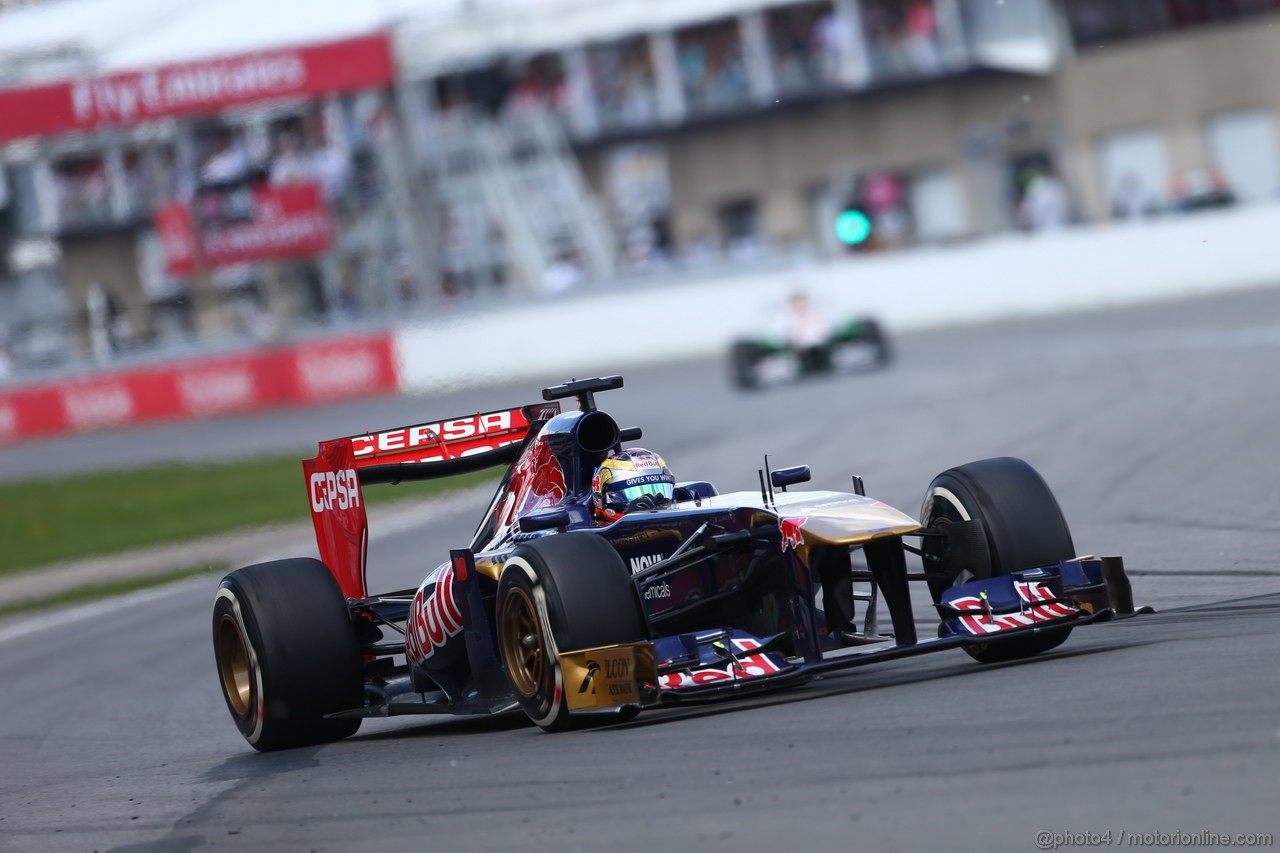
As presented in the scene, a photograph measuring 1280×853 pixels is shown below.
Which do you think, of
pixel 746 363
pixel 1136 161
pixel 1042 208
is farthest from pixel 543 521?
pixel 1136 161

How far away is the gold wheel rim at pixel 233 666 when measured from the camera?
28.6 ft

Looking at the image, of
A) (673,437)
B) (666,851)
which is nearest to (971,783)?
(666,851)

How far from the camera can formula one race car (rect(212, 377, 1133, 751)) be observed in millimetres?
7000

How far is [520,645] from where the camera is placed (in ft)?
24.5

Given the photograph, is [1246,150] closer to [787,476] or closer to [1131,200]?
[1131,200]

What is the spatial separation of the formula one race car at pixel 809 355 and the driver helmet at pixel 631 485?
16.9m

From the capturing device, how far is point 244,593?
8375 millimetres

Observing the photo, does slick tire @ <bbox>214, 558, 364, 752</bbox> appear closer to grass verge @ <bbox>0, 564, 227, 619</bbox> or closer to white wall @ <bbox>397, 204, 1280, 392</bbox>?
grass verge @ <bbox>0, 564, 227, 619</bbox>

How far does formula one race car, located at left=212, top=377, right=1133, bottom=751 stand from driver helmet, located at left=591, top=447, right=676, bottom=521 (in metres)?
0.02

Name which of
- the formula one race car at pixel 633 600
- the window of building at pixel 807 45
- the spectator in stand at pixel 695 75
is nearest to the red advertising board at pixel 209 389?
the spectator in stand at pixel 695 75

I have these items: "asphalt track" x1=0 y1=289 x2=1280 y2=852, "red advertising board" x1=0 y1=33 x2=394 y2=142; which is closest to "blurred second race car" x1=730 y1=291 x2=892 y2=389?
"asphalt track" x1=0 y1=289 x2=1280 y2=852

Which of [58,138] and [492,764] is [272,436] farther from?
[492,764]

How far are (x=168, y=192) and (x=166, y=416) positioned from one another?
7.38m

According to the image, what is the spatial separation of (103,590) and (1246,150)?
95.3ft
